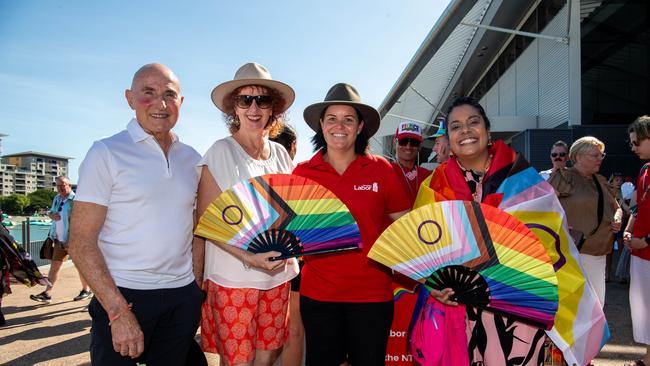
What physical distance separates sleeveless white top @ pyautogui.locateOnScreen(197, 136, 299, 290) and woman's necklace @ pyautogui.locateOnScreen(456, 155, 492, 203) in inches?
47.8

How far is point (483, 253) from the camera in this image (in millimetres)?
2012

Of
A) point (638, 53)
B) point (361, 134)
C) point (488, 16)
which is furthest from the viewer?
point (638, 53)

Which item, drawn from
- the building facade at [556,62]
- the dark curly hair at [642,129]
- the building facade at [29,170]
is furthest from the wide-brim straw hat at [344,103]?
the building facade at [29,170]

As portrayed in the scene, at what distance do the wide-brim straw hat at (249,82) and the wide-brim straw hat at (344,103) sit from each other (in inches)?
8.0

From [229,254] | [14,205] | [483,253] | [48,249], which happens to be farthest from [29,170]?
[483,253]

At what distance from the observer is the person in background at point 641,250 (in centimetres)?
388

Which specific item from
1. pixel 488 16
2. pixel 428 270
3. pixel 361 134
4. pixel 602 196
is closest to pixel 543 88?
pixel 488 16

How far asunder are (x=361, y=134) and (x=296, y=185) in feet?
3.12

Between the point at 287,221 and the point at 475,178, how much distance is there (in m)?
1.19

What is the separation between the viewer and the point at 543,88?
46.2ft

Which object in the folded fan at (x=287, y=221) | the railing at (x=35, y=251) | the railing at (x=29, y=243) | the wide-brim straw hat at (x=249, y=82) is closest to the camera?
the folded fan at (x=287, y=221)

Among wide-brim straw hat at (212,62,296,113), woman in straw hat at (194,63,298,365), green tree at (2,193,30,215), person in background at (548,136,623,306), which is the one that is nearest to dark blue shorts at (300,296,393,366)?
woman in straw hat at (194,63,298,365)

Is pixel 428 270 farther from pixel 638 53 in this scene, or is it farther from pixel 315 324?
pixel 638 53

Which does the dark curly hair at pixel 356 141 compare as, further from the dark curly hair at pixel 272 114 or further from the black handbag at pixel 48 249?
the black handbag at pixel 48 249
